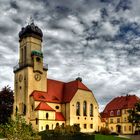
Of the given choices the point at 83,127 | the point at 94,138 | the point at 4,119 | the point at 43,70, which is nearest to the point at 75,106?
the point at 83,127

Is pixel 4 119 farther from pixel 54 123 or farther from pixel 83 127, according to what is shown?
pixel 83 127

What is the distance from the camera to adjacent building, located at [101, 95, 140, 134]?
9312cm

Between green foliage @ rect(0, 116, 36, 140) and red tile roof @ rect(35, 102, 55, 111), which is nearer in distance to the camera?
green foliage @ rect(0, 116, 36, 140)

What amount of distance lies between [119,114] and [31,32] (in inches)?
1511

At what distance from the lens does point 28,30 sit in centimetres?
7481

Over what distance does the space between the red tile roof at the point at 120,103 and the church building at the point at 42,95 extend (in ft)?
54.0

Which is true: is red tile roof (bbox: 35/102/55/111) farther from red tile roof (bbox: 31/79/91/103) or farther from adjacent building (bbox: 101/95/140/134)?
adjacent building (bbox: 101/95/140/134)

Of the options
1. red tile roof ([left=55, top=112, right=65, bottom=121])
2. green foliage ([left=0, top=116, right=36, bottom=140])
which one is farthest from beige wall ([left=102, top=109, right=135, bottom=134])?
green foliage ([left=0, top=116, right=36, bottom=140])

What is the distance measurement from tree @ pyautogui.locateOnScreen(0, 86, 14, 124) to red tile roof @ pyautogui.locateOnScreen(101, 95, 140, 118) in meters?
34.2

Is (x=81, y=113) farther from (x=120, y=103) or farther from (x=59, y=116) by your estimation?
(x=120, y=103)

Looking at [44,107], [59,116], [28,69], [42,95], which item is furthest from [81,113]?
[28,69]

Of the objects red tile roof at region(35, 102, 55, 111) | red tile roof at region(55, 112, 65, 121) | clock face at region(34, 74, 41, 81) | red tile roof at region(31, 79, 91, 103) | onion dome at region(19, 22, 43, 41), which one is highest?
onion dome at region(19, 22, 43, 41)

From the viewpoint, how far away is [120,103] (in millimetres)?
97562

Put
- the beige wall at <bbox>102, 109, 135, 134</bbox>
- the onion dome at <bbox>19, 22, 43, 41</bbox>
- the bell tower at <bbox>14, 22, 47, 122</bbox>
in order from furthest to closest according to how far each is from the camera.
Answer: the beige wall at <bbox>102, 109, 135, 134</bbox>
the onion dome at <bbox>19, 22, 43, 41</bbox>
the bell tower at <bbox>14, 22, 47, 122</bbox>
